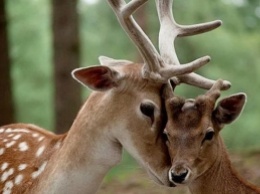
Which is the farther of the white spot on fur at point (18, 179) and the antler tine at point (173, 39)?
the white spot on fur at point (18, 179)

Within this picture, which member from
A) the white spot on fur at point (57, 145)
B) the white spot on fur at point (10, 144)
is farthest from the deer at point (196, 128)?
the white spot on fur at point (10, 144)

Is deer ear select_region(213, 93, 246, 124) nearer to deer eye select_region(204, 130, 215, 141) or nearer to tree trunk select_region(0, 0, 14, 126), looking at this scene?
deer eye select_region(204, 130, 215, 141)

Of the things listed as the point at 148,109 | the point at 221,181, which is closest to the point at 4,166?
the point at 148,109

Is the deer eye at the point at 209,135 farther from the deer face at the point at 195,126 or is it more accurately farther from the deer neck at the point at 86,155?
the deer neck at the point at 86,155

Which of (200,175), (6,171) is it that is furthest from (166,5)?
(6,171)

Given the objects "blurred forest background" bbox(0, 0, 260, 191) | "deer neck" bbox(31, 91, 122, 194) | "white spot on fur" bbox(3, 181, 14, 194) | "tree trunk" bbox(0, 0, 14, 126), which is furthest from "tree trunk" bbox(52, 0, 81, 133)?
"deer neck" bbox(31, 91, 122, 194)

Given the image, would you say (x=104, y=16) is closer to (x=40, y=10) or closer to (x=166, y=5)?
(x=40, y=10)

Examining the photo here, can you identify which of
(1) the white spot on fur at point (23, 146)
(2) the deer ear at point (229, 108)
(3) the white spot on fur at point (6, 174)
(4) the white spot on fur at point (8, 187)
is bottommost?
(2) the deer ear at point (229, 108)

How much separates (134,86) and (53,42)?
5998 mm

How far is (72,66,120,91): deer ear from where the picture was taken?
5316 millimetres

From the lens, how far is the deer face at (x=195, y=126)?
5.23m

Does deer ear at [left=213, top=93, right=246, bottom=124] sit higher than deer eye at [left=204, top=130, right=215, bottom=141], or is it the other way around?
deer ear at [left=213, top=93, right=246, bottom=124]

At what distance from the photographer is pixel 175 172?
16.6ft

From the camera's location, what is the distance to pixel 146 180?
344 inches
